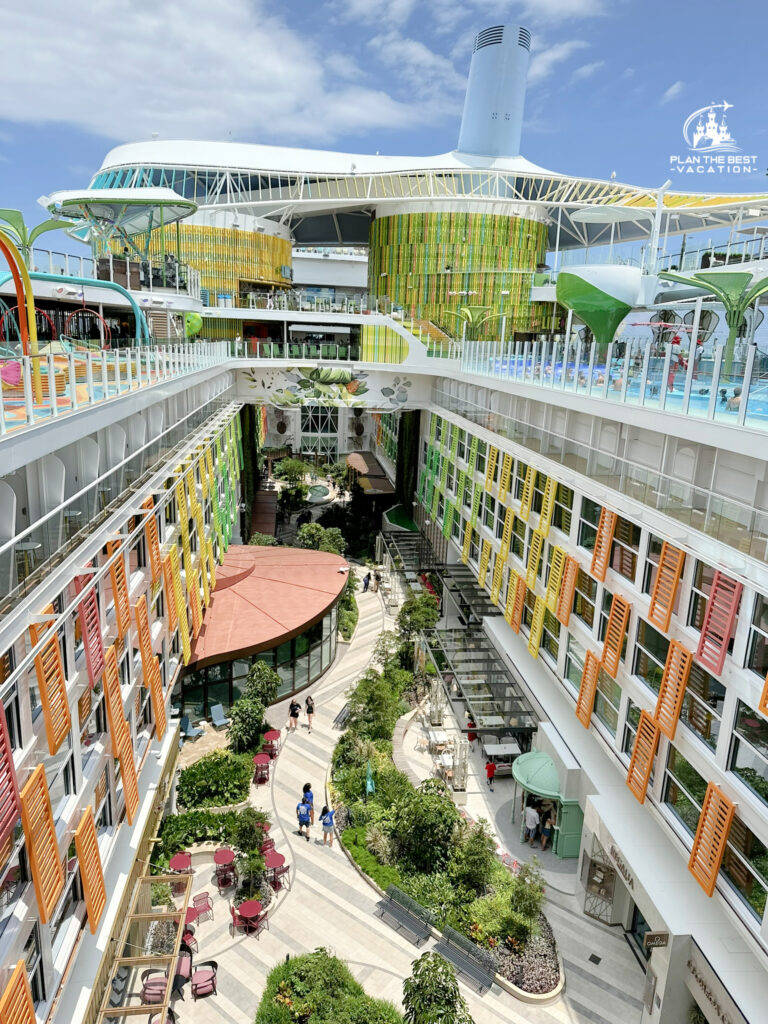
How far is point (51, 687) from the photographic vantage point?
8.55 m

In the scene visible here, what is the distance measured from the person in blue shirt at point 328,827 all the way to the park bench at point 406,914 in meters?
2.26

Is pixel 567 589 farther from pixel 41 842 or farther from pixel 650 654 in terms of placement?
pixel 41 842

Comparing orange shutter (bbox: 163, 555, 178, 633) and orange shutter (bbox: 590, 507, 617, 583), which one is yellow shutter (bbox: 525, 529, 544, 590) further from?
orange shutter (bbox: 163, 555, 178, 633)

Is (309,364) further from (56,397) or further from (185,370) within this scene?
(56,397)

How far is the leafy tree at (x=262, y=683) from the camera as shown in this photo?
2106cm

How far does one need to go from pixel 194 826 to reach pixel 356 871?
3.89m

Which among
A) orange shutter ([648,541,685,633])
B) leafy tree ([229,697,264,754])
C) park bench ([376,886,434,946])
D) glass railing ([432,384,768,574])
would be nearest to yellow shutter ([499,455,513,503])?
glass railing ([432,384,768,574])

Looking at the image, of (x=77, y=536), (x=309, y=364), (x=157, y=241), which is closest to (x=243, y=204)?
(x=157, y=241)

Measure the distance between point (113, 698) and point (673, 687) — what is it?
30.7 feet

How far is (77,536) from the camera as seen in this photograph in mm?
10492

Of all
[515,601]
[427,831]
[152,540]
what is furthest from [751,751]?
[515,601]

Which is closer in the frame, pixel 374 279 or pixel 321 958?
pixel 321 958

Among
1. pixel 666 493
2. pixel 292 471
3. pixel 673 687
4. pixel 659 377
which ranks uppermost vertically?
pixel 659 377

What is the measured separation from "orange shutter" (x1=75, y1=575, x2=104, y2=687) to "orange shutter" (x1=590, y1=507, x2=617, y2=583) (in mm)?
10175
